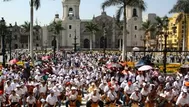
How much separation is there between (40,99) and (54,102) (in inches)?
48.6

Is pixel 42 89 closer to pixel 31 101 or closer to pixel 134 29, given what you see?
pixel 31 101

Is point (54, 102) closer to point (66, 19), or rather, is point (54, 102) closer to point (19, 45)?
point (66, 19)

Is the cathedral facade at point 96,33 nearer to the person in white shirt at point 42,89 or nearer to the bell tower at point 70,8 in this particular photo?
the bell tower at point 70,8

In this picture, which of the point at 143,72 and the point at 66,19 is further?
the point at 66,19

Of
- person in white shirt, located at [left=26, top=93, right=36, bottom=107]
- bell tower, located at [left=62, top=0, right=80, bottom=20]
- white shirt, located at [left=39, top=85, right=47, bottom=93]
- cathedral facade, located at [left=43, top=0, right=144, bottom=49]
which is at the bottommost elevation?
person in white shirt, located at [left=26, top=93, right=36, bottom=107]

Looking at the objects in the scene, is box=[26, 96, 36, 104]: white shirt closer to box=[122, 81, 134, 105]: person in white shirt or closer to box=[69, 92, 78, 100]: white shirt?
box=[69, 92, 78, 100]: white shirt

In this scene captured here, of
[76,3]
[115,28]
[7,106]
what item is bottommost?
[7,106]

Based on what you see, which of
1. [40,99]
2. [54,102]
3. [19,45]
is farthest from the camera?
[19,45]

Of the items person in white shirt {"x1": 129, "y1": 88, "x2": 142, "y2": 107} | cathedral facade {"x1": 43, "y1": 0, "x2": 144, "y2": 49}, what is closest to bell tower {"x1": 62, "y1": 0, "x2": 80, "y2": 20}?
cathedral facade {"x1": 43, "y1": 0, "x2": 144, "y2": 49}

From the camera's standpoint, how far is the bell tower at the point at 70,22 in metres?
96.1

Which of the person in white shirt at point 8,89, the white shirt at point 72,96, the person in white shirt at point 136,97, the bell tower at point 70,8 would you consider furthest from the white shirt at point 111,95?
the bell tower at point 70,8

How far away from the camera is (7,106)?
14.6 metres

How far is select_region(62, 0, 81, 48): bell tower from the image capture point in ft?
315

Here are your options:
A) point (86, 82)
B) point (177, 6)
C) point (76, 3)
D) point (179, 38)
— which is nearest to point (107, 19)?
point (76, 3)
